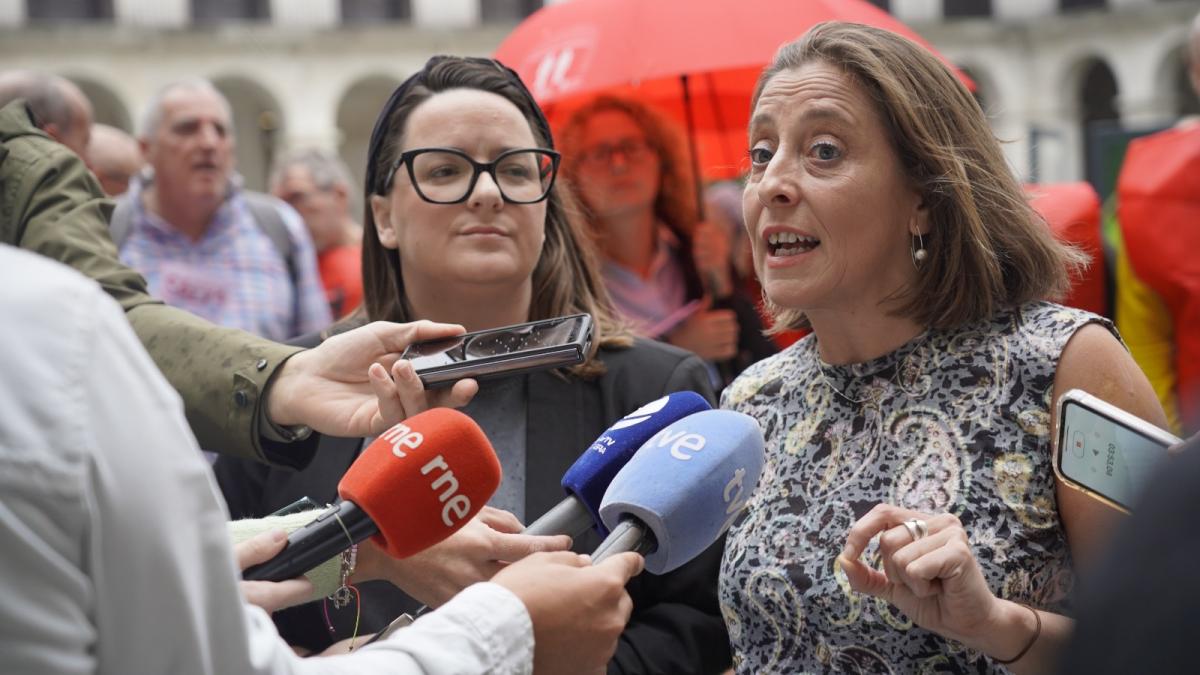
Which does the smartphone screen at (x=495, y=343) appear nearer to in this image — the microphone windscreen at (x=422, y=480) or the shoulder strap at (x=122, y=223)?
the microphone windscreen at (x=422, y=480)

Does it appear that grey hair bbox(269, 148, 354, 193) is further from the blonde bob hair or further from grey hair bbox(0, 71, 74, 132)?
the blonde bob hair

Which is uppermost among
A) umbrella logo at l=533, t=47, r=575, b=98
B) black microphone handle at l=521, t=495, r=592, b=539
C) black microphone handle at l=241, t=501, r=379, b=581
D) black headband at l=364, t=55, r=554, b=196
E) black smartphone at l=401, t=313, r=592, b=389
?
black headband at l=364, t=55, r=554, b=196

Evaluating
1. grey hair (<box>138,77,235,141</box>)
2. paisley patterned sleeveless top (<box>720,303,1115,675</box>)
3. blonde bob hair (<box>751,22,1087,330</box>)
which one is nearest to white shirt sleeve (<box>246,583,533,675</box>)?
paisley patterned sleeveless top (<box>720,303,1115,675</box>)

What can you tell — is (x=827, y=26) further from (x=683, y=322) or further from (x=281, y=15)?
(x=281, y=15)

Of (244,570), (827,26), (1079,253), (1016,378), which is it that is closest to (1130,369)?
(1016,378)

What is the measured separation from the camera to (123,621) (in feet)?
4.04

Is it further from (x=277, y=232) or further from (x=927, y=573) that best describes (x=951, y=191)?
(x=277, y=232)

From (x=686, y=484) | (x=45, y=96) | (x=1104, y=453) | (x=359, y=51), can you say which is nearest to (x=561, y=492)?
(x=686, y=484)

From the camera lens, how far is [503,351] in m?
2.22

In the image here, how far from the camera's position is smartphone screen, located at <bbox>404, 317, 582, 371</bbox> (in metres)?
2.23

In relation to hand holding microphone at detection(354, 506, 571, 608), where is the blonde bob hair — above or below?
above

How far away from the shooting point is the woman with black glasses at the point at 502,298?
2.64 m

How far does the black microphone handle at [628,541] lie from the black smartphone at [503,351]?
0.36 meters

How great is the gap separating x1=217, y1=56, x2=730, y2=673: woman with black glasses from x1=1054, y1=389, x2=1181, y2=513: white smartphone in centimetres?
113
